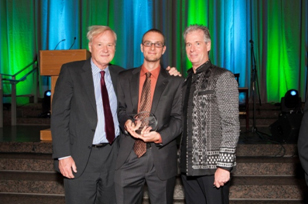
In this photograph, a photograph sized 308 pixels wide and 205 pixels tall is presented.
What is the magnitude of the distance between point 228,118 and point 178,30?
261 inches

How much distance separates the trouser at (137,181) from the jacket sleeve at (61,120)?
1.26 feet

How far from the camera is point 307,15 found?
774 cm

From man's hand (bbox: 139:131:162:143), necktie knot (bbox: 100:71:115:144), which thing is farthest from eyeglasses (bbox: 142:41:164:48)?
man's hand (bbox: 139:131:162:143)

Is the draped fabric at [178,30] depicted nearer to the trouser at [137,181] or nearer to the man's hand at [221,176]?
the trouser at [137,181]

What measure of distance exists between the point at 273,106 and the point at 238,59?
1635mm

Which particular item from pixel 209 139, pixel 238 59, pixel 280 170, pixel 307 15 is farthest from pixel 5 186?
pixel 307 15

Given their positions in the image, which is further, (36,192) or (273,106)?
(273,106)

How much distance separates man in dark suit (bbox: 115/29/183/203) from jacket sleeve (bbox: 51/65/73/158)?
1.12 feet

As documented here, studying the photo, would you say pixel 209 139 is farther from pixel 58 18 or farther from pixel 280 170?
pixel 58 18

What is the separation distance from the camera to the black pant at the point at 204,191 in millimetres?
1865

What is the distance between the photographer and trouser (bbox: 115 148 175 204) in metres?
1.94

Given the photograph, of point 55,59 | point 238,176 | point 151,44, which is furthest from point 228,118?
point 55,59

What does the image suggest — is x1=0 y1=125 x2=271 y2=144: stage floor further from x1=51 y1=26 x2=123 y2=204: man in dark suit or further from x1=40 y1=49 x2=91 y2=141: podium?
x1=51 y1=26 x2=123 y2=204: man in dark suit

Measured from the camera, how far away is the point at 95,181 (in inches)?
78.8
